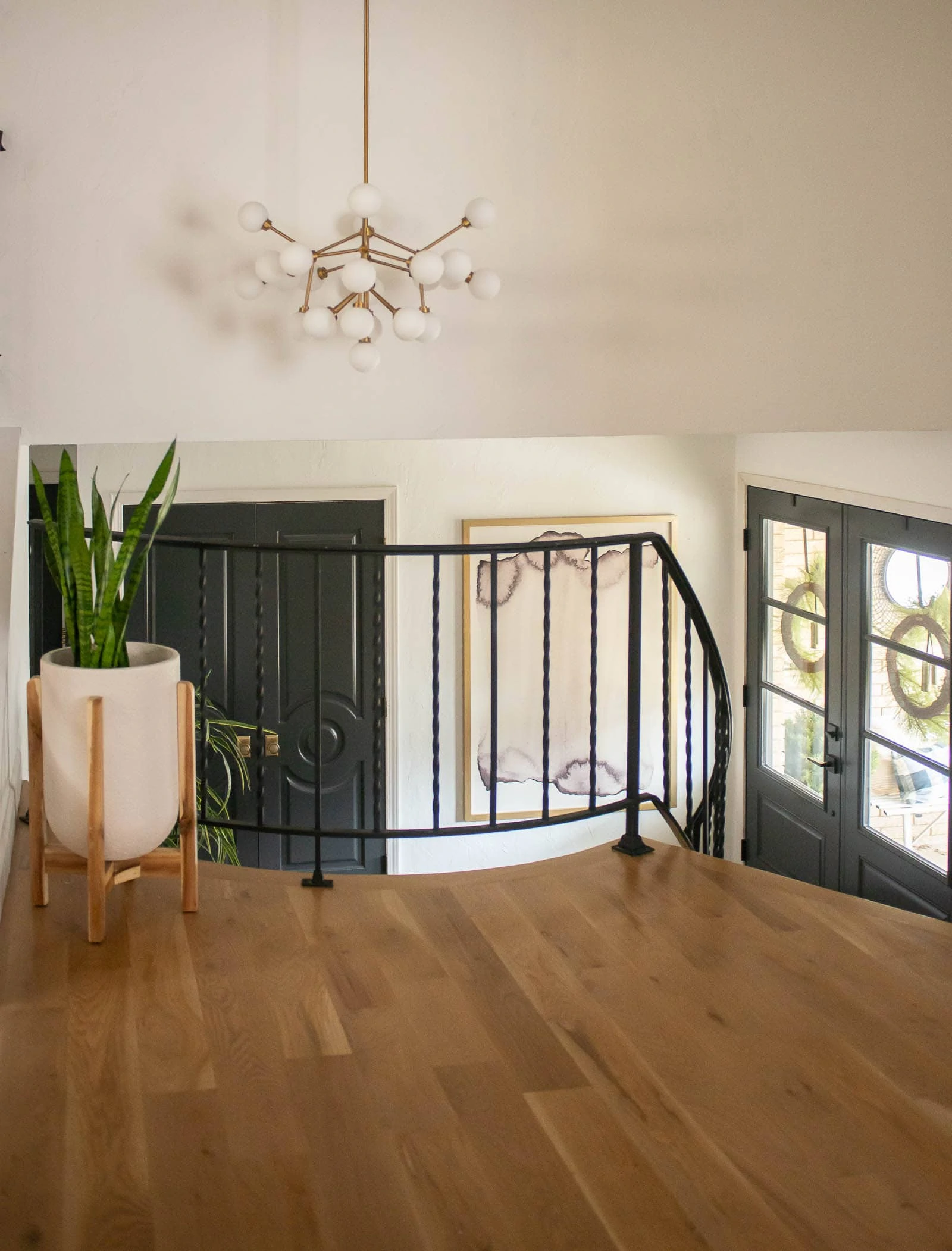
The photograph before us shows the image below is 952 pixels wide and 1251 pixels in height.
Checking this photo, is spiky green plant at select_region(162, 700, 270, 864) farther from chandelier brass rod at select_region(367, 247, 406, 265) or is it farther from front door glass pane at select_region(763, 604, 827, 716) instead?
front door glass pane at select_region(763, 604, 827, 716)

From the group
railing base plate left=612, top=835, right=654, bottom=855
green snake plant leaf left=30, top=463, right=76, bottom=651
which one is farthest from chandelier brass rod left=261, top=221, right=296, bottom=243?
railing base plate left=612, top=835, right=654, bottom=855

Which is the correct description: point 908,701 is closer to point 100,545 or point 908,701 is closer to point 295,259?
point 295,259

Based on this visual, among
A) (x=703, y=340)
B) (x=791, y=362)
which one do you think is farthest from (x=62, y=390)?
(x=791, y=362)

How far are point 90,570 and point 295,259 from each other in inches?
40.8

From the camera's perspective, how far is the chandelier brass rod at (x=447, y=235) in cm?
317

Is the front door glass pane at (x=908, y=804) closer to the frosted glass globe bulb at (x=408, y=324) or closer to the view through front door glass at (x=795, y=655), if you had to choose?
the view through front door glass at (x=795, y=655)

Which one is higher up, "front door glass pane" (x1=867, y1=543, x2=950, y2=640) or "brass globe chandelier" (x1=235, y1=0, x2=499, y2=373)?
"brass globe chandelier" (x1=235, y1=0, x2=499, y2=373)

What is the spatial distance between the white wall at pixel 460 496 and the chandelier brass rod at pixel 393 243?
206 centimetres

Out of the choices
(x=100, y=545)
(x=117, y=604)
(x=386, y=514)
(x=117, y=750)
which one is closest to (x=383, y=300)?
(x=100, y=545)

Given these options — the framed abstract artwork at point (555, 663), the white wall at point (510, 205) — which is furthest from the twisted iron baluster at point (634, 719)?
the framed abstract artwork at point (555, 663)

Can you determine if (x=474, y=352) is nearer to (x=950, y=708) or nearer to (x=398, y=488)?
(x=398, y=488)

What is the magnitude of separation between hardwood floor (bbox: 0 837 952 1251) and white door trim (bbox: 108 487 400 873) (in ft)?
9.04

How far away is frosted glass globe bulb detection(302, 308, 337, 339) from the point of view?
318cm

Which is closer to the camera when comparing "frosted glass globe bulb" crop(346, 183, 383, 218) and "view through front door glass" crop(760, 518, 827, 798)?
"frosted glass globe bulb" crop(346, 183, 383, 218)
